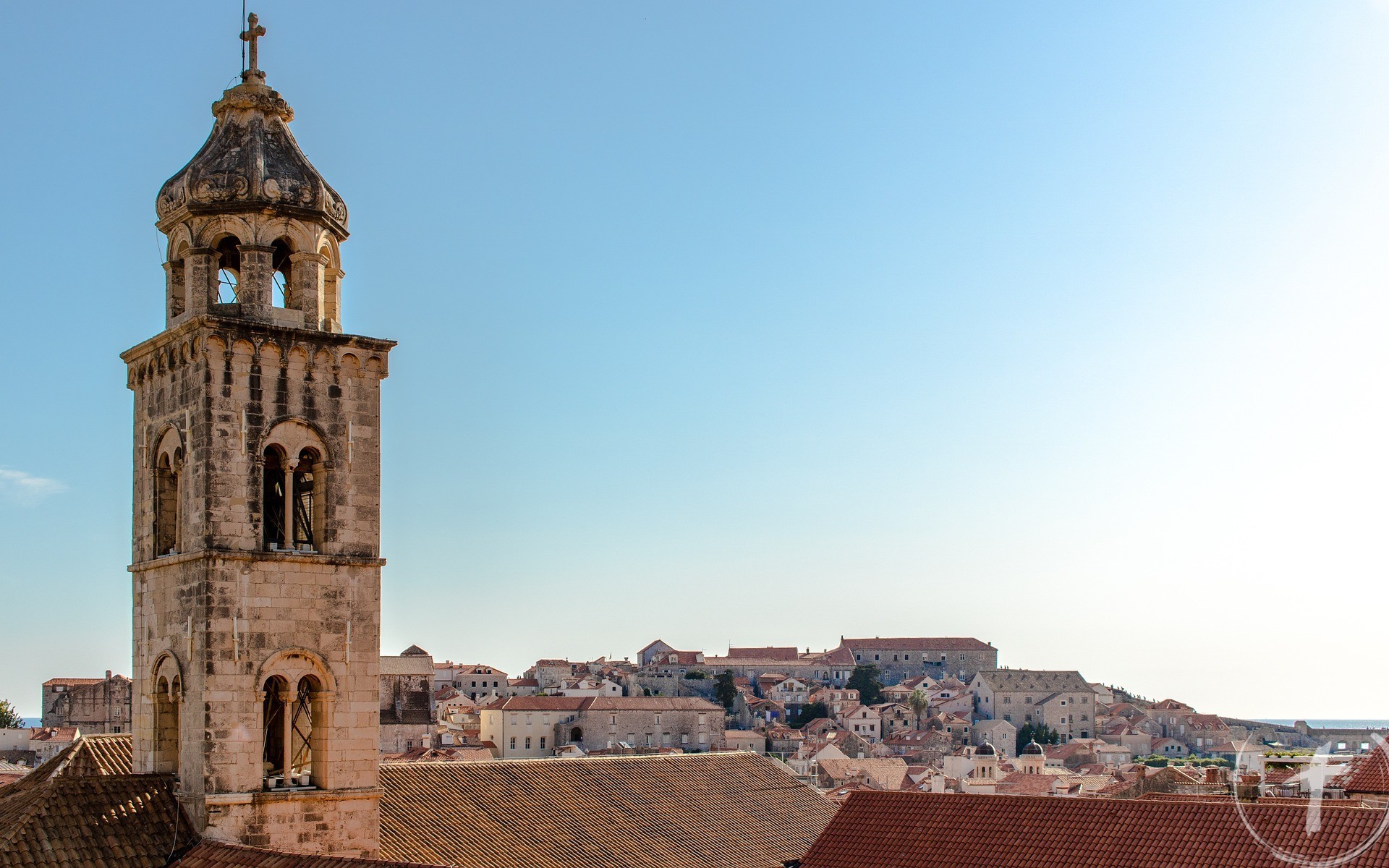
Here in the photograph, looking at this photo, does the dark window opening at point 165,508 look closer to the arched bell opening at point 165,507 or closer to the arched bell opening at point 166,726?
the arched bell opening at point 165,507

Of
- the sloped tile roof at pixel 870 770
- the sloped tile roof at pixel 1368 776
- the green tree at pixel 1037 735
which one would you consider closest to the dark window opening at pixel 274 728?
the sloped tile roof at pixel 1368 776

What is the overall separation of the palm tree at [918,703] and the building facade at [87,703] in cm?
7583

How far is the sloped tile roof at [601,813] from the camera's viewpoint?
65.6 feet

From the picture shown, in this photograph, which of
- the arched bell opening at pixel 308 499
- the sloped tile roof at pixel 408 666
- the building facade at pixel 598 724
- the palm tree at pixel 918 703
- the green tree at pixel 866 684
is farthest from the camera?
the green tree at pixel 866 684

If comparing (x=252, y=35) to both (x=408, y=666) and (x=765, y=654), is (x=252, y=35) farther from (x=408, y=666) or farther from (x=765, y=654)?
(x=765, y=654)

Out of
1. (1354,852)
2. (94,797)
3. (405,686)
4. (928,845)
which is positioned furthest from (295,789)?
(405,686)

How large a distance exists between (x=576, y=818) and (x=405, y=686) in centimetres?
7639

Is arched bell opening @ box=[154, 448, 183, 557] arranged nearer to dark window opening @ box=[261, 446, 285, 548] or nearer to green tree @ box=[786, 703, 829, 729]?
dark window opening @ box=[261, 446, 285, 548]

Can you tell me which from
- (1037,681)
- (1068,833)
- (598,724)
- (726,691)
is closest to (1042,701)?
(1037,681)

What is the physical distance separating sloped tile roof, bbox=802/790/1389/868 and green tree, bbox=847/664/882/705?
133838mm

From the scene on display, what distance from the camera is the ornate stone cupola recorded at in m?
16.9

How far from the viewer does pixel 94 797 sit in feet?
51.2

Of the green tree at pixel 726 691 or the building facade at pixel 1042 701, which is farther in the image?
the building facade at pixel 1042 701

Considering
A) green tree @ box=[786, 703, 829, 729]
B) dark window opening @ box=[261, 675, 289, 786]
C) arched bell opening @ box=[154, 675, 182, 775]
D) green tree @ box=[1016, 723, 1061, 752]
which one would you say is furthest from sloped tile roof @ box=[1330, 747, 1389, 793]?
green tree @ box=[1016, 723, 1061, 752]
